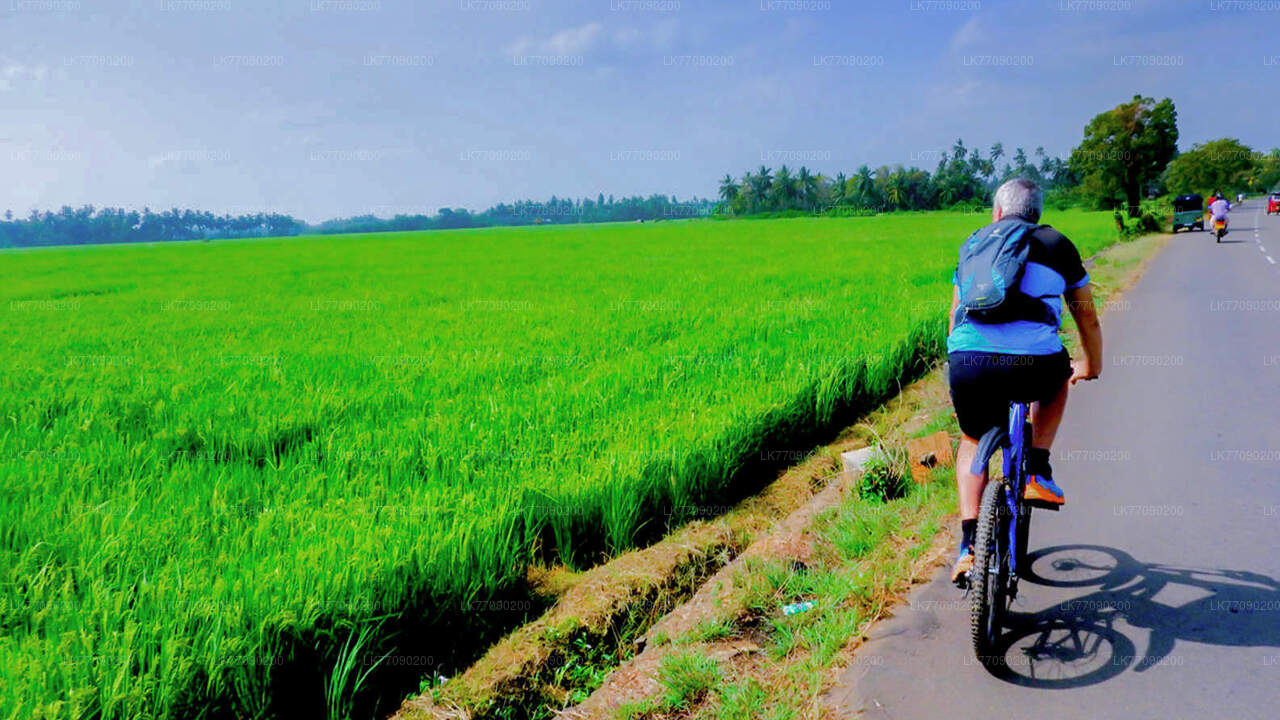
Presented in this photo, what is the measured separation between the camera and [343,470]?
4.18 metres

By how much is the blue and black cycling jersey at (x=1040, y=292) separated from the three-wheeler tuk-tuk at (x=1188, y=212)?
35.7 m

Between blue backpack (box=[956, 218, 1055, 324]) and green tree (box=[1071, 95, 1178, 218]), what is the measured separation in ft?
169

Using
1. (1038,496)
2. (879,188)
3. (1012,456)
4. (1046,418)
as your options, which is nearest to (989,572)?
(1012,456)

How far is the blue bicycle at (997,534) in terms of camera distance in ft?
8.11

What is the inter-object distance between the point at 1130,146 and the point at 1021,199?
A: 54640mm

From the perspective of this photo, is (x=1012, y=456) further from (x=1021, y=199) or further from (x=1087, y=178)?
(x=1087, y=178)

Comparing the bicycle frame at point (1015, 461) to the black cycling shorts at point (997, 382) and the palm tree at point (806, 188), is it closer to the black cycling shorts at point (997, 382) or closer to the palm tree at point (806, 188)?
the black cycling shorts at point (997, 382)

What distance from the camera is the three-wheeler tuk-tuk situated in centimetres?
3114

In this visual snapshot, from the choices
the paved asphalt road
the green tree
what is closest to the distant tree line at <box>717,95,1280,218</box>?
the green tree

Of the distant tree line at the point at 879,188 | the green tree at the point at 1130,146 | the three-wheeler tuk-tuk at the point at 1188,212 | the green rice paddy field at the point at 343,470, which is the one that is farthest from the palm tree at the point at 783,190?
the green rice paddy field at the point at 343,470

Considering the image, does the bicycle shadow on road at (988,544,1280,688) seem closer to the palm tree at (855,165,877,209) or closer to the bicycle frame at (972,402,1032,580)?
the bicycle frame at (972,402,1032,580)

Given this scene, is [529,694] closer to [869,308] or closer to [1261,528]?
[1261,528]

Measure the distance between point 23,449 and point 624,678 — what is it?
14.0 ft

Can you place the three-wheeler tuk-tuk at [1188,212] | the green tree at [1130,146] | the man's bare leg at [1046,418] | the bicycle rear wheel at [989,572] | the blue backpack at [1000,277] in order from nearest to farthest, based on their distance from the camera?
the bicycle rear wheel at [989,572] < the blue backpack at [1000,277] < the man's bare leg at [1046,418] < the three-wheeler tuk-tuk at [1188,212] < the green tree at [1130,146]
